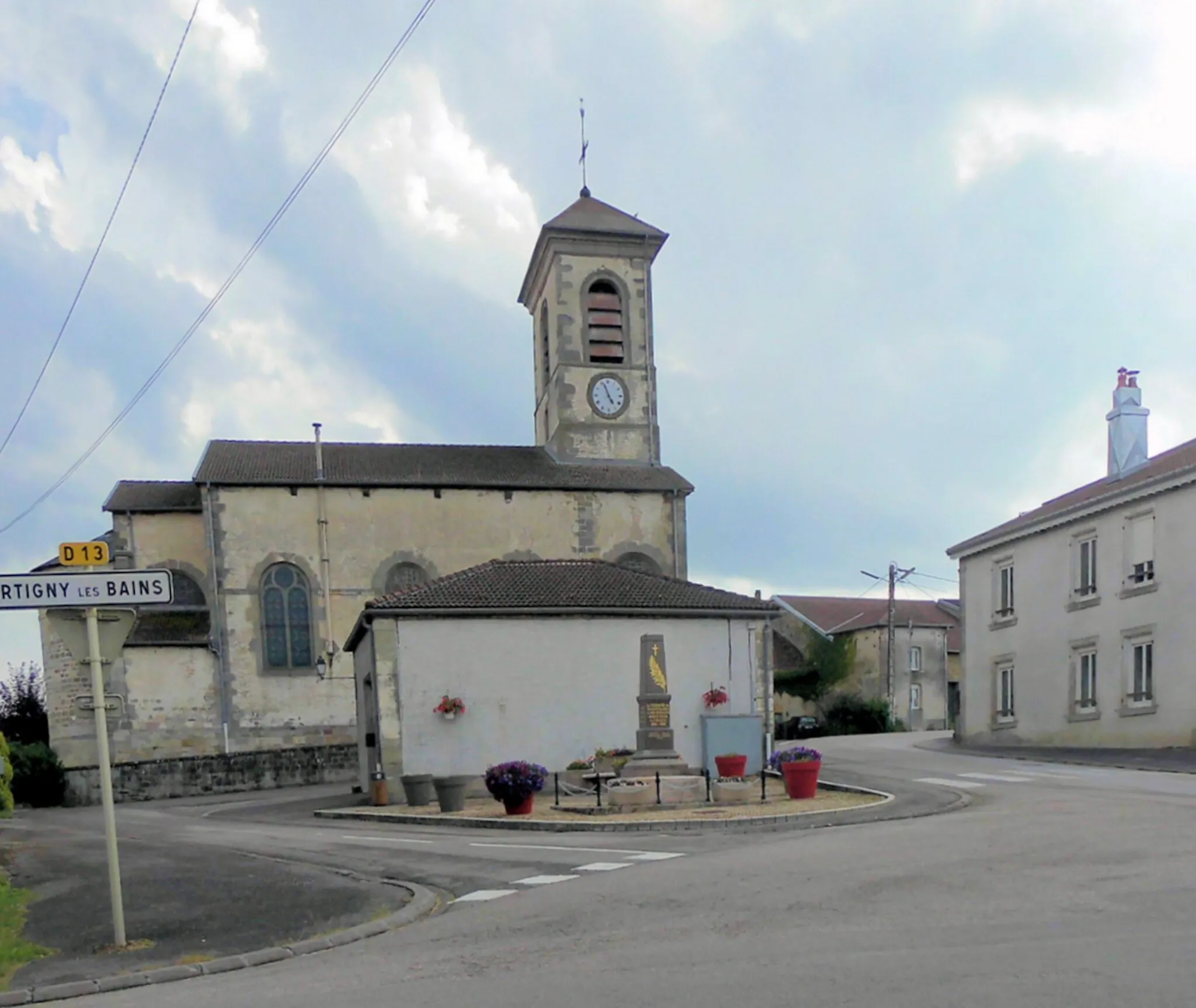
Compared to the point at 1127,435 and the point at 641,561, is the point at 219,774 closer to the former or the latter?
the point at 641,561

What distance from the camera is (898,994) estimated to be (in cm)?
513

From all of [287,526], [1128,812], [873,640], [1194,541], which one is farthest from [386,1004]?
[873,640]

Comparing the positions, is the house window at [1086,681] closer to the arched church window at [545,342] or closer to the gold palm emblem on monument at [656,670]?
the gold palm emblem on monument at [656,670]

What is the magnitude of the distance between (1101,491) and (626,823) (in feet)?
58.2

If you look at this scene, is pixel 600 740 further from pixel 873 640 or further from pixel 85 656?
pixel 873 640

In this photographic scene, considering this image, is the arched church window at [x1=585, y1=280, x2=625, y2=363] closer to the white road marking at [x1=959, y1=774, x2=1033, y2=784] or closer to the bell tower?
the bell tower

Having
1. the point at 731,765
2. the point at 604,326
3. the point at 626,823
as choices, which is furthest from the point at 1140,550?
the point at 604,326

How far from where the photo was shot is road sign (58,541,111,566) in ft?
25.1

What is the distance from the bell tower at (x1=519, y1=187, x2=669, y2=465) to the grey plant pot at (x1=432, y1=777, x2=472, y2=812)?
20.8m

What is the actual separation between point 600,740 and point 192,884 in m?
Result: 12.3

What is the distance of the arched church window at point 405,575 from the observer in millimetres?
34844

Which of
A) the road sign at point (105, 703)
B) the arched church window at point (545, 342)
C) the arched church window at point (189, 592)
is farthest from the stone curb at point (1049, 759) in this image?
the arched church window at point (189, 592)

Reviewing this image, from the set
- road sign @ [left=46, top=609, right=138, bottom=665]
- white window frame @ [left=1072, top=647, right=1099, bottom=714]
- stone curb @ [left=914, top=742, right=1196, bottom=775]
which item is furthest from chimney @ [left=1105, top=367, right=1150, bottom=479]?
road sign @ [left=46, top=609, right=138, bottom=665]

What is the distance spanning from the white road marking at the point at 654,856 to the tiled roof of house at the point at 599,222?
1194 inches
